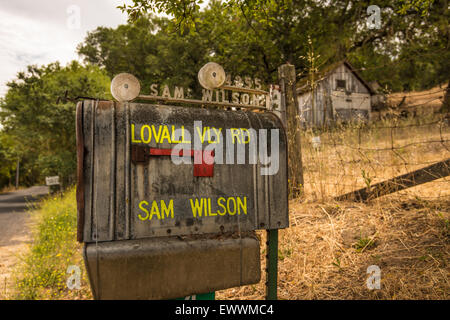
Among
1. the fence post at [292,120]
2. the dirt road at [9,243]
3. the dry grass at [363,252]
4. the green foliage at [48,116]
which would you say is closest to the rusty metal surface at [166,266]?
the dry grass at [363,252]

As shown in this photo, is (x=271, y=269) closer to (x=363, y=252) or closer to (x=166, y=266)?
(x=166, y=266)

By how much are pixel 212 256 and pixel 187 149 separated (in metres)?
0.59

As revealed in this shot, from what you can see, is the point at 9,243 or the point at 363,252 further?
the point at 9,243

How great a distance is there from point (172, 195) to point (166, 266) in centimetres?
36

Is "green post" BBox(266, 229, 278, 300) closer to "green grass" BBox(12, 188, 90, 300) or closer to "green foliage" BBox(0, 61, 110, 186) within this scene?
"green grass" BBox(12, 188, 90, 300)

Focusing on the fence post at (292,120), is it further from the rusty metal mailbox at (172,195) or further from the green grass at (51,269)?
the green grass at (51,269)

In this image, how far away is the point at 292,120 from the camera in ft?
11.3

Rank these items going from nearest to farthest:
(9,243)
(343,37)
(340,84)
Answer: (9,243), (343,37), (340,84)

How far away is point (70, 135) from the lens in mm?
13586

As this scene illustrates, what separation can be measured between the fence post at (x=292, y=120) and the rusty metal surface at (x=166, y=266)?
6.69 ft

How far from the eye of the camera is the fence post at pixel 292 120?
11.1ft

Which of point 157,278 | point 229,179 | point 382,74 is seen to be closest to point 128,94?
point 229,179

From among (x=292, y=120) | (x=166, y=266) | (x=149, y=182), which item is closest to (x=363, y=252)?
(x=292, y=120)

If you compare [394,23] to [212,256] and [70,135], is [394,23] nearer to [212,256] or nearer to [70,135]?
[212,256]
